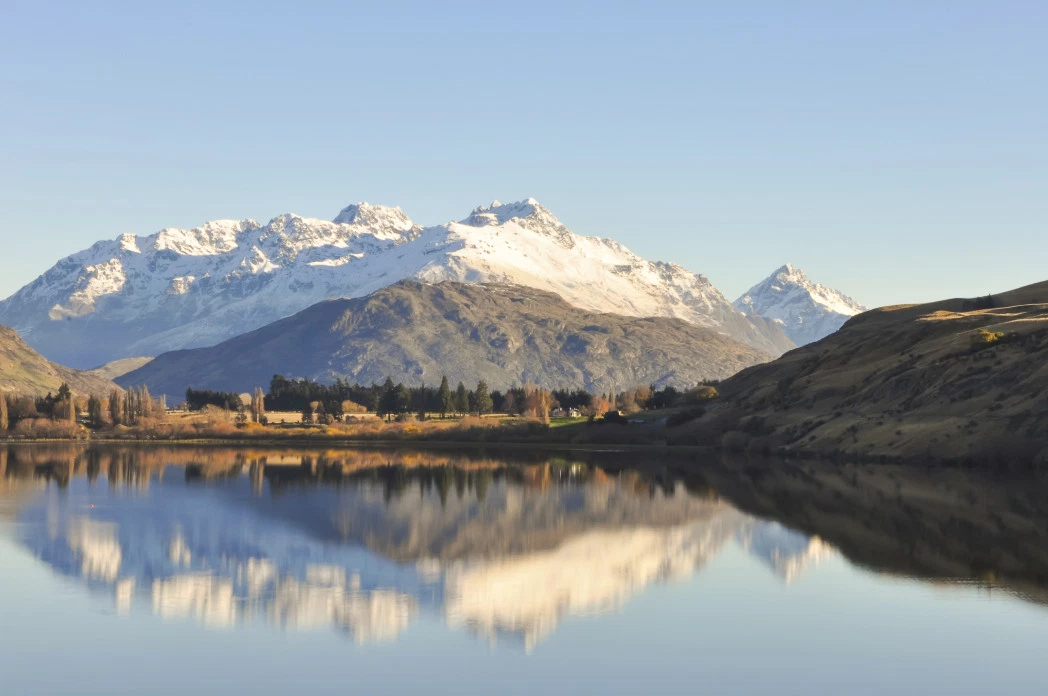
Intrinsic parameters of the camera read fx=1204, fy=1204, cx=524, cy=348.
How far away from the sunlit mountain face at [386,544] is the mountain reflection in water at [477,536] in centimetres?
22

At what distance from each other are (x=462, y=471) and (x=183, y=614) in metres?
94.2

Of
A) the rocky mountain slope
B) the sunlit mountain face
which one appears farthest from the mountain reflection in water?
the rocky mountain slope

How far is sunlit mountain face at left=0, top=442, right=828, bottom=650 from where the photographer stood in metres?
58.5

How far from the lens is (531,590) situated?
64062mm

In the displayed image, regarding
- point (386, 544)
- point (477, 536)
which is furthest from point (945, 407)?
point (386, 544)

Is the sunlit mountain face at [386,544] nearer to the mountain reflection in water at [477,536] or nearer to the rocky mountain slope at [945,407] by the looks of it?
the mountain reflection in water at [477,536]

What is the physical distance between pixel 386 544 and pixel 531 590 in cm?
1956

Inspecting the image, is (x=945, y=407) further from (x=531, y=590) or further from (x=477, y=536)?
(x=531, y=590)

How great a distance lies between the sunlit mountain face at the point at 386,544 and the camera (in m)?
58.5

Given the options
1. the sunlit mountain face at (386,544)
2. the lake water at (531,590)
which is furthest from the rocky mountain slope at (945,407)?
the sunlit mountain face at (386,544)

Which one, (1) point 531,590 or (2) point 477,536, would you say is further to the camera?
(2) point 477,536

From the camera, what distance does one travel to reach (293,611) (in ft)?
187

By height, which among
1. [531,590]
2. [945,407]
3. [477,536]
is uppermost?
[945,407]

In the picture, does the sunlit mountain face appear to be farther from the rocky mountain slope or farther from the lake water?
the rocky mountain slope
